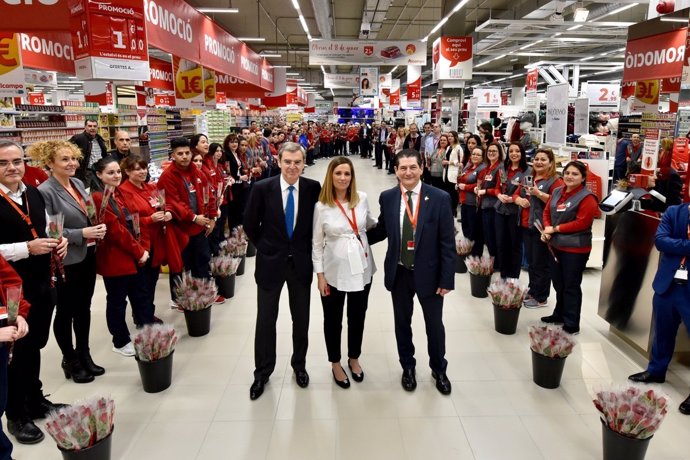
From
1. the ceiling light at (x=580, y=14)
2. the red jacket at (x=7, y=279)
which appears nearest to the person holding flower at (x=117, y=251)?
the red jacket at (x=7, y=279)

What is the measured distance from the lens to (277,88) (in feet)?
54.1

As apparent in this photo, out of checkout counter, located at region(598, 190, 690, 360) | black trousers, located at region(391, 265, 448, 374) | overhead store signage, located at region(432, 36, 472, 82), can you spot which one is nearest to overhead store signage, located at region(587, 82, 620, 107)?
overhead store signage, located at region(432, 36, 472, 82)

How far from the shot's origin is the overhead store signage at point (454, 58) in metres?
10.9

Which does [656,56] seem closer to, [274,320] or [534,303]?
[534,303]

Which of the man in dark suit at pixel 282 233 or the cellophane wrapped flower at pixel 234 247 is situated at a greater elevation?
the man in dark suit at pixel 282 233

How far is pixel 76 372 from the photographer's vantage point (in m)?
3.52

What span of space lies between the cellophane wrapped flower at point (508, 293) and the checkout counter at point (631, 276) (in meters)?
0.72

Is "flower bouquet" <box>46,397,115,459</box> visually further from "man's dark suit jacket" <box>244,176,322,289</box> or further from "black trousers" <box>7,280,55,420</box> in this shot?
"man's dark suit jacket" <box>244,176,322,289</box>

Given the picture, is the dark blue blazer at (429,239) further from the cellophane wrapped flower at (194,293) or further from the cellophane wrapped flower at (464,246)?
the cellophane wrapped flower at (464,246)

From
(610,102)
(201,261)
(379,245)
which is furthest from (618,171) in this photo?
(610,102)

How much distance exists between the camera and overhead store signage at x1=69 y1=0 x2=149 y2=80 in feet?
14.5

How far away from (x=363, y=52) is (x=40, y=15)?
795 centimetres

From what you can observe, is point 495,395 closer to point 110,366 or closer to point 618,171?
point 110,366

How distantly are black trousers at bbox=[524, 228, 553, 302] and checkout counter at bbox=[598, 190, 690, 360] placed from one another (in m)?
0.55
